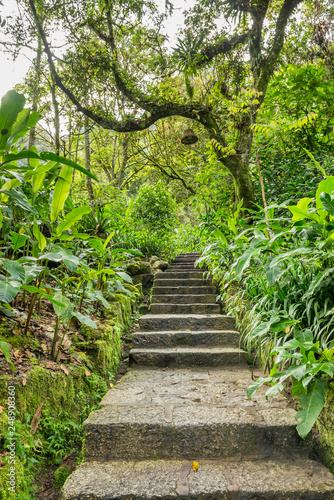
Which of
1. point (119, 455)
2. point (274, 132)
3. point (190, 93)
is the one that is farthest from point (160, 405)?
point (190, 93)

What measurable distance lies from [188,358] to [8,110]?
213cm

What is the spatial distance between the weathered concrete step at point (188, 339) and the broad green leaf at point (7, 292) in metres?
1.69

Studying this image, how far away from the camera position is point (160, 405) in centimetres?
172

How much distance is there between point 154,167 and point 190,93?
421 cm

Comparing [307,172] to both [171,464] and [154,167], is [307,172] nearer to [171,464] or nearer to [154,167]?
[171,464]

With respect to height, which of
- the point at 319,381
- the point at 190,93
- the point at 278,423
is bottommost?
the point at 278,423

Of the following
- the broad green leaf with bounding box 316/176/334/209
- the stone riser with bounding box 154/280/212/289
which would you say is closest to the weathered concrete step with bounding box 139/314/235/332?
the stone riser with bounding box 154/280/212/289

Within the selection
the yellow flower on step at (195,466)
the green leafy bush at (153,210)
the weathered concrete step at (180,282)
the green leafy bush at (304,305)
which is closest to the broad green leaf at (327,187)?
the green leafy bush at (304,305)

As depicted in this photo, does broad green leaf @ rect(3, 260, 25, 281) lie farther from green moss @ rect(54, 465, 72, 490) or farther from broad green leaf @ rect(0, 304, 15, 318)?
green moss @ rect(54, 465, 72, 490)

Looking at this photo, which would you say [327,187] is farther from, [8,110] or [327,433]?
[8,110]

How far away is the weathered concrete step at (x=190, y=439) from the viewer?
145 centimetres

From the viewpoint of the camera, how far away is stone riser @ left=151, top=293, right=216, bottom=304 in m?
3.62

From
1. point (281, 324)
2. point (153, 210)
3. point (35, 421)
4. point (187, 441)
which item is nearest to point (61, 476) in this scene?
point (35, 421)

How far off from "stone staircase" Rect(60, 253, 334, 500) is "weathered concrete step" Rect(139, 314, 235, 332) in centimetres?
73
